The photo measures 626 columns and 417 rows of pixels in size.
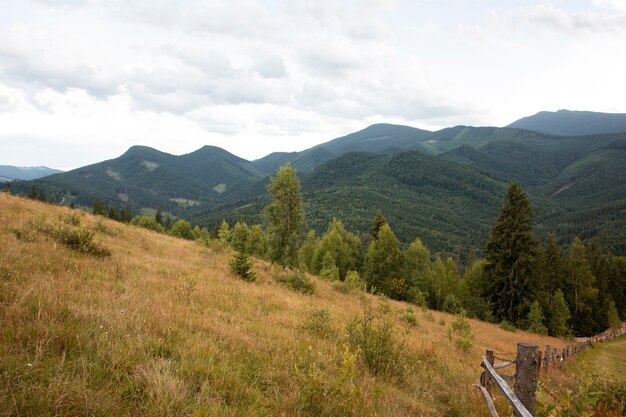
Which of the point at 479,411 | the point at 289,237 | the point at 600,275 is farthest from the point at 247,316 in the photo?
the point at 600,275

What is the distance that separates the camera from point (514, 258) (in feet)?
121

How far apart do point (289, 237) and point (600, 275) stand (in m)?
62.4

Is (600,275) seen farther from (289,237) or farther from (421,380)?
(421,380)

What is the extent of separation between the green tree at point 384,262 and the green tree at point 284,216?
74.6ft

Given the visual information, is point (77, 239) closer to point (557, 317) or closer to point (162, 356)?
point (162, 356)

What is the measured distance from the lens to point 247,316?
8.16m

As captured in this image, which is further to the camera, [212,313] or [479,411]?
[212,313]

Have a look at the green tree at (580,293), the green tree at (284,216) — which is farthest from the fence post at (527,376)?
the green tree at (580,293)

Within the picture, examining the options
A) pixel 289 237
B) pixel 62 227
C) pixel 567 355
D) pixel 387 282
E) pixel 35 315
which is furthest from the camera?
pixel 387 282

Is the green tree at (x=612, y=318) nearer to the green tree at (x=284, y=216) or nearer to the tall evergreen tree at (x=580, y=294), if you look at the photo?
the tall evergreen tree at (x=580, y=294)

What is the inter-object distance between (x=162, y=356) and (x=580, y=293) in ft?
215

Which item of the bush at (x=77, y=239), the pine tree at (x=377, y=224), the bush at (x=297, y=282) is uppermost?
the bush at (x=77, y=239)

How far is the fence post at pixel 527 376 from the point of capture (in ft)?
17.4

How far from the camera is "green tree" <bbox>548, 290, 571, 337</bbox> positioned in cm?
4006
